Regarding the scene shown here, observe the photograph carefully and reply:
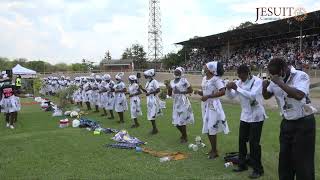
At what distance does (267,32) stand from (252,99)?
1535 inches

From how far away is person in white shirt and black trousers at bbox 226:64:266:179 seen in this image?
870cm

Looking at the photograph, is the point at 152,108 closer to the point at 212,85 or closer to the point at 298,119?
the point at 212,85

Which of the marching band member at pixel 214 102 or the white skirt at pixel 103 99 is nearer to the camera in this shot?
the marching band member at pixel 214 102

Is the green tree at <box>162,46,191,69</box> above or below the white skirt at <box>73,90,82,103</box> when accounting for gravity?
above

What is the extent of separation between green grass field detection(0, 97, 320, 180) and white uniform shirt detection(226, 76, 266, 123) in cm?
103

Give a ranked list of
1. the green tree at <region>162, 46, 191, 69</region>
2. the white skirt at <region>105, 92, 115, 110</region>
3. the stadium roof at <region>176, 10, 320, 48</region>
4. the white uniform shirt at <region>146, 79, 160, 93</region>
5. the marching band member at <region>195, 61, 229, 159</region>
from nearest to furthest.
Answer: the marching band member at <region>195, 61, 229, 159</region>, the white uniform shirt at <region>146, 79, 160, 93</region>, the white skirt at <region>105, 92, 115, 110</region>, the stadium roof at <region>176, 10, 320, 48</region>, the green tree at <region>162, 46, 191, 69</region>

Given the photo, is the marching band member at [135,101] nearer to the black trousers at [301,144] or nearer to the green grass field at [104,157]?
the green grass field at [104,157]

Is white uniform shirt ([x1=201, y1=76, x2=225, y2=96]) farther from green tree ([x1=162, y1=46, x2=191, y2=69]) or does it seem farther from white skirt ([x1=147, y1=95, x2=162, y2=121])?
green tree ([x1=162, y1=46, x2=191, y2=69])

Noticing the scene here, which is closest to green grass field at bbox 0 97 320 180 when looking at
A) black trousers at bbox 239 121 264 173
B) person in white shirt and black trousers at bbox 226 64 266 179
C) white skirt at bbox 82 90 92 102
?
black trousers at bbox 239 121 264 173

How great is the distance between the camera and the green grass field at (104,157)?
30.6ft

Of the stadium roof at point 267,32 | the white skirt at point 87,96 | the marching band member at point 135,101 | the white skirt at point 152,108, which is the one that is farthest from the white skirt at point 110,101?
the stadium roof at point 267,32

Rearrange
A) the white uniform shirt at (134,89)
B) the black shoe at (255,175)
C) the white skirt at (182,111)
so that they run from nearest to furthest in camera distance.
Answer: the black shoe at (255,175)
the white skirt at (182,111)
the white uniform shirt at (134,89)

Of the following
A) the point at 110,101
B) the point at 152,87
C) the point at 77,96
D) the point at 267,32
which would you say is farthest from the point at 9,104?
the point at 267,32

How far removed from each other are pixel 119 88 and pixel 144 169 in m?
9.40
